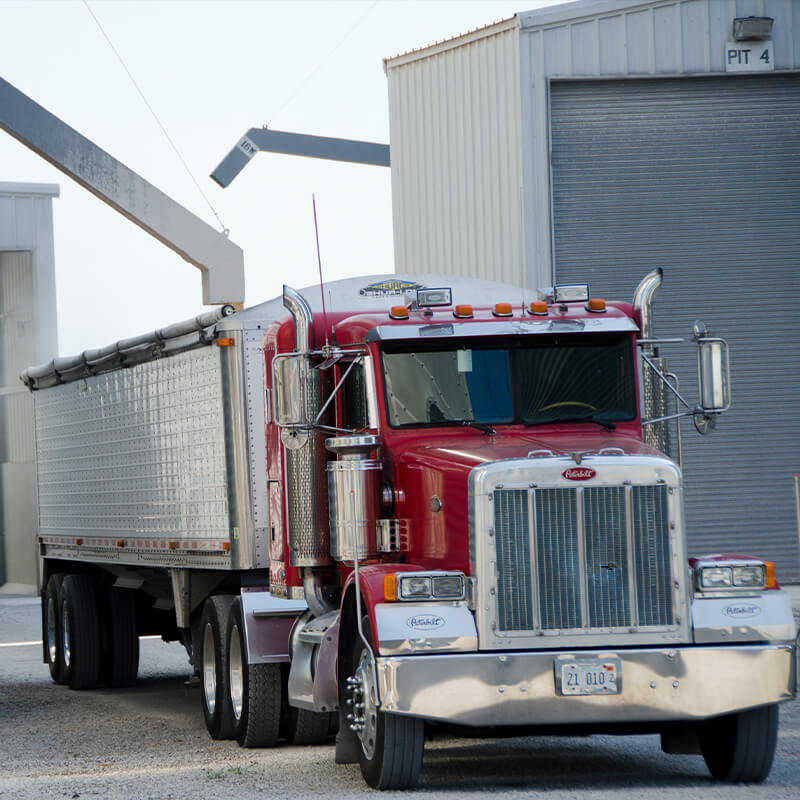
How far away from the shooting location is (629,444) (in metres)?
9.95

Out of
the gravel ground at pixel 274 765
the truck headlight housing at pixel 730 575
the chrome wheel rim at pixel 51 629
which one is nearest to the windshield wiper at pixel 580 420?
the truck headlight housing at pixel 730 575

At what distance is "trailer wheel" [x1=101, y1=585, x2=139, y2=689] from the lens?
56.3ft

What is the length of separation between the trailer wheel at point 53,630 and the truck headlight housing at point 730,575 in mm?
10200

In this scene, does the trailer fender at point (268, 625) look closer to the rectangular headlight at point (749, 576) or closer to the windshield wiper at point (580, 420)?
the windshield wiper at point (580, 420)

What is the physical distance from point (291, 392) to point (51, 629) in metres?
9.49

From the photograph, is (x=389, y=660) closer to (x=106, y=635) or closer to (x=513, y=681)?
(x=513, y=681)

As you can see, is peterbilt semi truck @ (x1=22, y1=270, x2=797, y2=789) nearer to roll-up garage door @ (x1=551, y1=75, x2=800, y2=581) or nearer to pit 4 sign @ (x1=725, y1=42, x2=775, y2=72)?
roll-up garage door @ (x1=551, y1=75, x2=800, y2=581)

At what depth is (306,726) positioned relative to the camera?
12031 mm

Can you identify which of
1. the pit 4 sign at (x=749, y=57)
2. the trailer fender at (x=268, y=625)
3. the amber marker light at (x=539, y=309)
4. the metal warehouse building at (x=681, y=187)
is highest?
the pit 4 sign at (x=749, y=57)

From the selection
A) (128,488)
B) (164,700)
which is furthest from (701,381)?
(164,700)

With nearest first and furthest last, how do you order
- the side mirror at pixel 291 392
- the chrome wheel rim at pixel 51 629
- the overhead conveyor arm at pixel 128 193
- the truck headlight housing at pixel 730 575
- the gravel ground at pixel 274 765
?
the truck headlight housing at pixel 730 575 → the gravel ground at pixel 274 765 → the side mirror at pixel 291 392 → the chrome wheel rim at pixel 51 629 → the overhead conveyor arm at pixel 128 193

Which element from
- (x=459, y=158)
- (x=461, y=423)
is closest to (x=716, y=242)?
(x=459, y=158)

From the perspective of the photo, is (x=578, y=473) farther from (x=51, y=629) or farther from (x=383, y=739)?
(x=51, y=629)

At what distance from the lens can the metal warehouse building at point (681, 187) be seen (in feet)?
77.3
